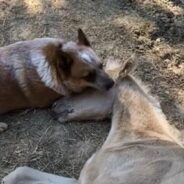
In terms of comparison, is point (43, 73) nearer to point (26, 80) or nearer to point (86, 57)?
point (26, 80)

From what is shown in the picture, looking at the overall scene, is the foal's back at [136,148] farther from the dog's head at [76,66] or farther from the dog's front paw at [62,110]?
the dog's front paw at [62,110]

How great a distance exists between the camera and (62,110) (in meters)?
4.35

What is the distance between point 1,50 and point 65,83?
0.62 m

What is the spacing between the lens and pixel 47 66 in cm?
434

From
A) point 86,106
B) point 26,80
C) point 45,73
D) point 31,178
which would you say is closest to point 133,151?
point 31,178

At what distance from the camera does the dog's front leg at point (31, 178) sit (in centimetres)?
368

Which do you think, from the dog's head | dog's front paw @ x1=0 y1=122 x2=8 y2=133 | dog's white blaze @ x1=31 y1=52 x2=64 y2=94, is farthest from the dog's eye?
dog's front paw @ x1=0 y1=122 x2=8 y2=133

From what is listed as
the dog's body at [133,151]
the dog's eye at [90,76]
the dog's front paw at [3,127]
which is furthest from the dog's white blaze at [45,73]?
the dog's body at [133,151]

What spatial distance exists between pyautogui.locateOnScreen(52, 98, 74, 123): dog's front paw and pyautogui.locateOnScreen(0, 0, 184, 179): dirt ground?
59 mm

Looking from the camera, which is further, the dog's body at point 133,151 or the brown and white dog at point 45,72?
the brown and white dog at point 45,72

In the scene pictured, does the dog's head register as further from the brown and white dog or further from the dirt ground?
the dirt ground

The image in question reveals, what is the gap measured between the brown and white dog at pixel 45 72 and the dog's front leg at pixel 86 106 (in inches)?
2.6

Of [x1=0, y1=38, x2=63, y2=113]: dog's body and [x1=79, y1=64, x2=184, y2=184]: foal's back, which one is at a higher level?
[x1=79, y1=64, x2=184, y2=184]: foal's back

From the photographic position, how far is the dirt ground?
414cm
